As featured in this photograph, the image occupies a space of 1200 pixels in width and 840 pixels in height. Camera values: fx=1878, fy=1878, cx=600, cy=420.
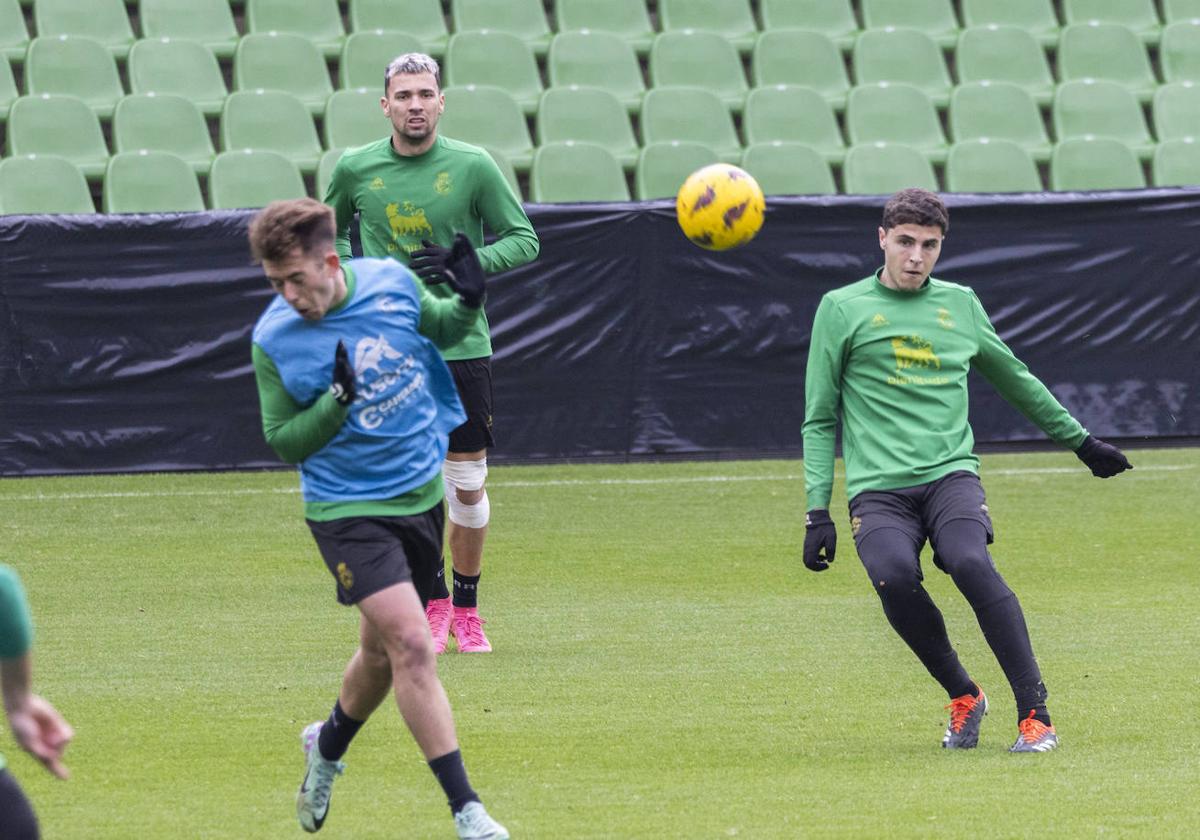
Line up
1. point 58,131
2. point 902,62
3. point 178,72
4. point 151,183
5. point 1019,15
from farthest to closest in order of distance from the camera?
point 1019,15 < point 902,62 < point 178,72 < point 58,131 < point 151,183

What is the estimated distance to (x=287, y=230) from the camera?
14.9 ft

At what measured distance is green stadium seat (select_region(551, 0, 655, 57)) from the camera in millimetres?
16141

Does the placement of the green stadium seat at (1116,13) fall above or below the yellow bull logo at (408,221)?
below

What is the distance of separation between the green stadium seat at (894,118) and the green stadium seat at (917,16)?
4.34 ft

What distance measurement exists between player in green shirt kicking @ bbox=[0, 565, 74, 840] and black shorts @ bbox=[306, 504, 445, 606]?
5.03ft

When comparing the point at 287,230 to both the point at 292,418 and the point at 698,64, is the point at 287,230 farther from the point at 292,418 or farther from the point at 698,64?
the point at 698,64

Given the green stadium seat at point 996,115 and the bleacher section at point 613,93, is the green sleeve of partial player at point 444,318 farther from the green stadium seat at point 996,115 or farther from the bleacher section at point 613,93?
the green stadium seat at point 996,115

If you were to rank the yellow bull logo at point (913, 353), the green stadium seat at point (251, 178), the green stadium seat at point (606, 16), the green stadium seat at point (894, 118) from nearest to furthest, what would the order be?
the yellow bull logo at point (913, 353) → the green stadium seat at point (251, 178) → the green stadium seat at point (894, 118) → the green stadium seat at point (606, 16)

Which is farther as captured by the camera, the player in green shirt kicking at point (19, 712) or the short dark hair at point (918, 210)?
the short dark hair at point (918, 210)

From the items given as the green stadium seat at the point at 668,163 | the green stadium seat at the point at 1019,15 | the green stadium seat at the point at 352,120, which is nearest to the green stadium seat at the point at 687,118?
the green stadium seat at the point at 668,163

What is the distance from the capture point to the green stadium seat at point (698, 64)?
15711mm

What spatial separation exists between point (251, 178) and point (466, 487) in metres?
6.62

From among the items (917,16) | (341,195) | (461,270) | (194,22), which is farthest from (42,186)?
(461,270)

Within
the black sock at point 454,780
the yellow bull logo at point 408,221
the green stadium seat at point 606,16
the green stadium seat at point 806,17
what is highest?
the yellow bull logo at point 408,221
